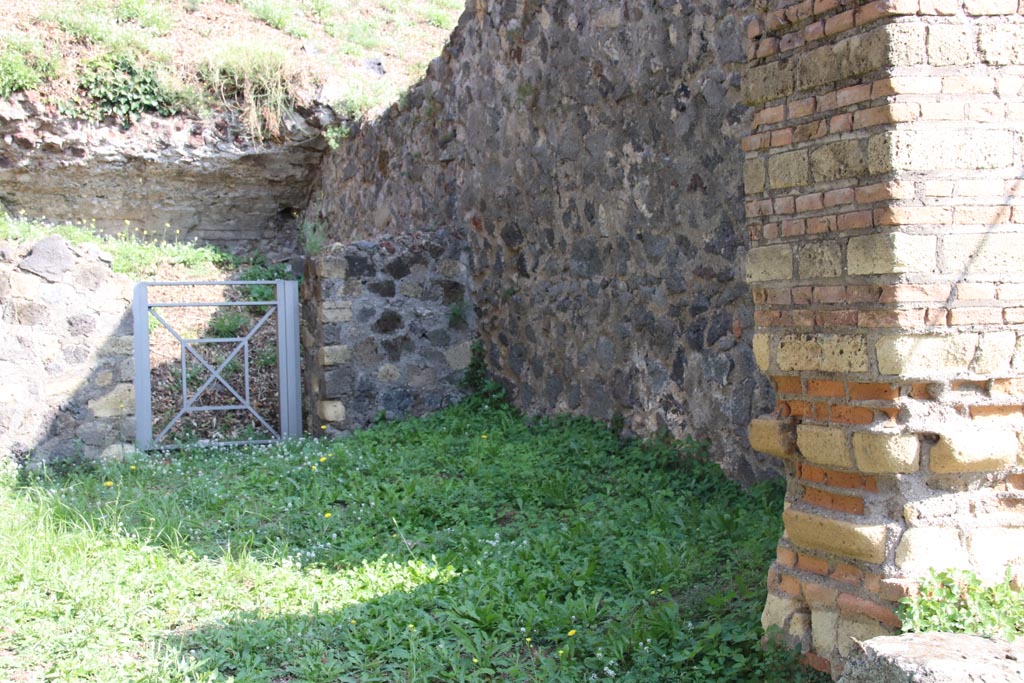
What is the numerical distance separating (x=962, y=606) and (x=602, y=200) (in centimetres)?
404

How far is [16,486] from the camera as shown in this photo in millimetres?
6207

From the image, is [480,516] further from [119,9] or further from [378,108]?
[119,9]

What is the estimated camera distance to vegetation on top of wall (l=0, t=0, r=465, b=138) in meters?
11.2

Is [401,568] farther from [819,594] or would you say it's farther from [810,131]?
[810,131]

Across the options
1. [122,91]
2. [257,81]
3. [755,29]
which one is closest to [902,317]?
[755,29]

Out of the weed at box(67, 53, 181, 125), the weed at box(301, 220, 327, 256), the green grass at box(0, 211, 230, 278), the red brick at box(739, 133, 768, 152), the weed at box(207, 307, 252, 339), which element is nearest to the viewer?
the red brick at box(739, 133, 768, 152)

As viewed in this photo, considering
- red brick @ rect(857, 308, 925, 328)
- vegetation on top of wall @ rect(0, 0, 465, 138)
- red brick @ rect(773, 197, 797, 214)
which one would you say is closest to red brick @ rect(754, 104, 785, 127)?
red brick @ rect(773, 197, 797, 214)

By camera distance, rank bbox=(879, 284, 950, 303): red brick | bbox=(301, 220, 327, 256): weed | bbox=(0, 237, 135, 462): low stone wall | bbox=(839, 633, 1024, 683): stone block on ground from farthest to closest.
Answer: bbox=(301, 220, 327, 256): weed
bbox=(0, 237, 135, 462): low stone wall
bbox=(879, 284, 950, 303): red brick
bbox=(839, 633, 1024, 683): stone block on ground

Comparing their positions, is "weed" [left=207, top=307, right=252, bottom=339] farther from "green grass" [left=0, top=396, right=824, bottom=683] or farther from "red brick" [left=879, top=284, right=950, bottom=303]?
"red brick" [left=879, top=284, right=950, bottom=303]

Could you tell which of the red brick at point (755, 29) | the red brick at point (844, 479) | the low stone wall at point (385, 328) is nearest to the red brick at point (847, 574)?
the red brick at point (844, 479)

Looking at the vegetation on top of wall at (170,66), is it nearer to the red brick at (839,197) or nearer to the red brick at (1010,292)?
the red brick at (839,197)

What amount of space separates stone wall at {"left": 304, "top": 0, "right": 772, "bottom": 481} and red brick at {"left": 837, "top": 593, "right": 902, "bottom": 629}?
1.98 m

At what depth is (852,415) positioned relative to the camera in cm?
316

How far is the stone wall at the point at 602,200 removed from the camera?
5355 millimetres
